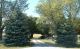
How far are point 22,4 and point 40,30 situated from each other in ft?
87.3

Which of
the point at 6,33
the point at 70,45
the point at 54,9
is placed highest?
the point at 54,9

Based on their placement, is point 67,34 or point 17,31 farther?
point 67,34

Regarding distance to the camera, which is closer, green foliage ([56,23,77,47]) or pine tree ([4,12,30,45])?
pine tree ([4,12,30,45])

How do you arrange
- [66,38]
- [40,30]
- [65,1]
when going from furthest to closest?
Result: 1. [40,30]
2. [65,1]
3. [66,38]

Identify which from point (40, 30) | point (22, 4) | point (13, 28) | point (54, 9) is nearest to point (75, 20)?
point (54, 9)

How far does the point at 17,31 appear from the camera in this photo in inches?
1586

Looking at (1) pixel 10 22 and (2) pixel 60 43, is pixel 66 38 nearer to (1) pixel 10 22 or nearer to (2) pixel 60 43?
(2) pixel 60 43

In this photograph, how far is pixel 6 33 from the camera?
1583 inches

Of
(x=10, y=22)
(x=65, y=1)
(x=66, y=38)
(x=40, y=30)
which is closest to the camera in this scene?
(x=10, y=22)

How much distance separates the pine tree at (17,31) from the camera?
40031mm

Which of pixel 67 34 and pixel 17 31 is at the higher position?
pixel 17 31

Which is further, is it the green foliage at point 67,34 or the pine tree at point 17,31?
the green foliage at point 67,34

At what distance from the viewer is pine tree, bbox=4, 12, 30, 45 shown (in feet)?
131

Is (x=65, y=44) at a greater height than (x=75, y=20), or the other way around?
(x=75, y=20)
